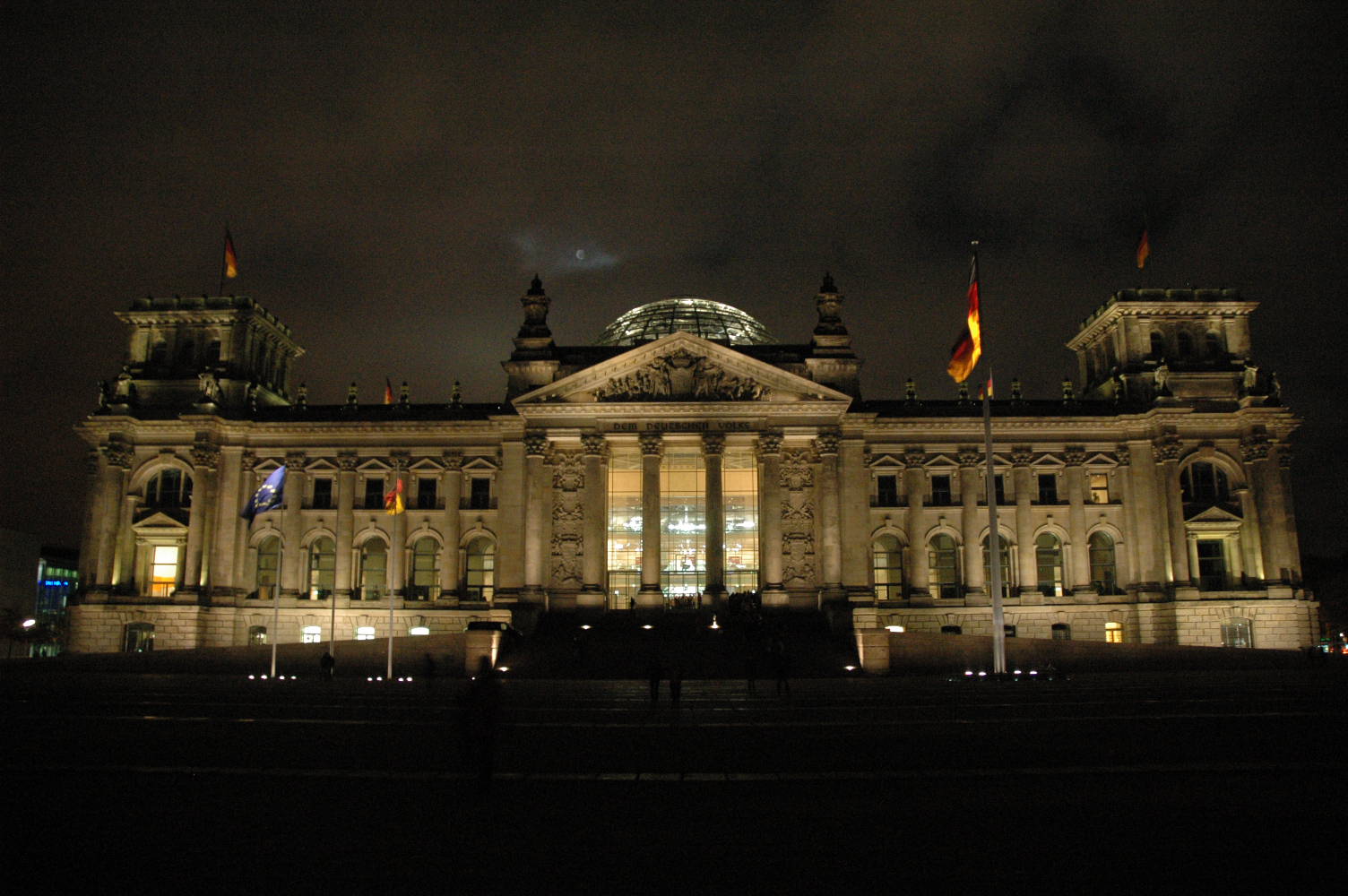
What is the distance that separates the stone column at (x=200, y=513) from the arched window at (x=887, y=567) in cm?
4455

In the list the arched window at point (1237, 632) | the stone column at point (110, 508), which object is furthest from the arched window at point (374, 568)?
the arched window at point (1237, 632)

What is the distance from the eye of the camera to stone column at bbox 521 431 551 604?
2660 inches

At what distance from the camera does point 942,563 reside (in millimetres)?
72500

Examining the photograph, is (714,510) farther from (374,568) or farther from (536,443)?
(374,568)

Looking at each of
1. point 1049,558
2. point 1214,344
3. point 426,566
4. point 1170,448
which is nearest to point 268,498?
point 426,566

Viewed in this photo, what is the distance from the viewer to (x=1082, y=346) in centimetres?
8138

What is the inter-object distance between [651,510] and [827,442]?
469 inches

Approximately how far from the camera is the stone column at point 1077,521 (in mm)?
70562

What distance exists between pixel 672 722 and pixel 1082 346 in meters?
63.9

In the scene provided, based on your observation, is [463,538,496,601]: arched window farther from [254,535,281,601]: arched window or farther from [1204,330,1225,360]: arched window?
[1204,330,1225,360]: arched window

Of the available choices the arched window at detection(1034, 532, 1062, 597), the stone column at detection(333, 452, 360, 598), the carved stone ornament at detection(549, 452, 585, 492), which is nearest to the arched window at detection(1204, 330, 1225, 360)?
the arched window at detection(1034, 532, 1062, 597)

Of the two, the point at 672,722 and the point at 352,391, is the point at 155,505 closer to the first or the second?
the point at 352,391

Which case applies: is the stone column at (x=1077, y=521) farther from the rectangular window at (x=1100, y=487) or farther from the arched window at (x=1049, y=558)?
the arched window at (x=1049, y=558)

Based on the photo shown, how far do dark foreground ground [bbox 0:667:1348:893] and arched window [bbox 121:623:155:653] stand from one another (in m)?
44.2
